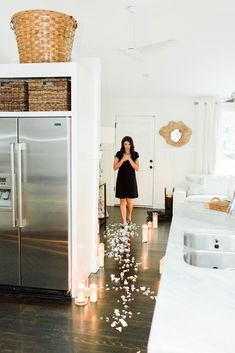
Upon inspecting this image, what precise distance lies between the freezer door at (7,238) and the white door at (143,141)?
14.6 feet

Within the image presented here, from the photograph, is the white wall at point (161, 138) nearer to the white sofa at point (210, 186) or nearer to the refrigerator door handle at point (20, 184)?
the white sofa at point (210, 186)

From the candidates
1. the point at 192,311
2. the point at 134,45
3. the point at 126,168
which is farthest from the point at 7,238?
the point at 126,168

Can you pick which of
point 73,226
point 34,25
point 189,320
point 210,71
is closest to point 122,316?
point 73,226

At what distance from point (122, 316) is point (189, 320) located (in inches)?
74.7

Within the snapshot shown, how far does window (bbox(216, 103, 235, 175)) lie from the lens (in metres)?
7.02

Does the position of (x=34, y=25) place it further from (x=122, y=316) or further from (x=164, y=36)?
(x=122, y=316)

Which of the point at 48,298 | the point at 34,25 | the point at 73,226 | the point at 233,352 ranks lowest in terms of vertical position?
the point at 48,298

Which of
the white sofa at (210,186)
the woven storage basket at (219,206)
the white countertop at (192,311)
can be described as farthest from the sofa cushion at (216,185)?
the white countertop at (192,311)

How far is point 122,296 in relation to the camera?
311 centimetres

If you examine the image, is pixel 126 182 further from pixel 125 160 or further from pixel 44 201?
pixel 44 201

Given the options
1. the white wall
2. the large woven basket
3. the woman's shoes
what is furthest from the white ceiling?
the woman's shoes

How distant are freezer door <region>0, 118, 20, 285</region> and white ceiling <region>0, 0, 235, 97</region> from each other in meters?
1.29

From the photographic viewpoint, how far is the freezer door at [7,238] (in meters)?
3.04

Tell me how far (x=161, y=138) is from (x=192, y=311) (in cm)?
627
